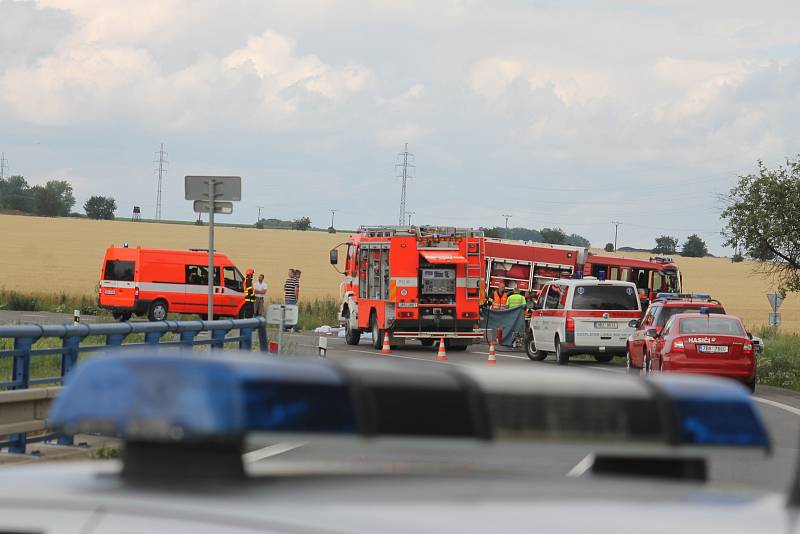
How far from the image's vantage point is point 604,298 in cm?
3322

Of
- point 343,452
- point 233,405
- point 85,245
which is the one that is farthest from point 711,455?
point 85,245

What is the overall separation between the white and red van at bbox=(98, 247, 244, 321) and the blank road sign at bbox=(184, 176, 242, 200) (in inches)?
1138

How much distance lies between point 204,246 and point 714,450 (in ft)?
366

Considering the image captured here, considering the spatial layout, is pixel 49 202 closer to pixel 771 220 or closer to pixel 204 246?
pixel 204 246

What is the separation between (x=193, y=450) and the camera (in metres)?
2.55

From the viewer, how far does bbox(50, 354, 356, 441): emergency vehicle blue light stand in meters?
2.36

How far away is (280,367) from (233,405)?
155mm

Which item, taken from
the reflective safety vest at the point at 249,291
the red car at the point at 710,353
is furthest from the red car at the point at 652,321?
the reflective safety vest at the point at 249,291

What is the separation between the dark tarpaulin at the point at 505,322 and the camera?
39.7 m

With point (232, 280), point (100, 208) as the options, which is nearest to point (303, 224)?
point (100, 208)

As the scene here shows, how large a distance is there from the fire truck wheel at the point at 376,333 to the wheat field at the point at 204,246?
27.1m

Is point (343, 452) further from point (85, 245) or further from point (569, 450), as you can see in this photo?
point (85, 245)

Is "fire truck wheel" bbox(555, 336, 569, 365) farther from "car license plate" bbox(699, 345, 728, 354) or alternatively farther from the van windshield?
"car license plate" bbox(699, 345, 728, 354)

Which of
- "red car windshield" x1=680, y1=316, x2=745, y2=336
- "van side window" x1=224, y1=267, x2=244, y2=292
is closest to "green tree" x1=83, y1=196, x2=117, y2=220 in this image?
"van side window" x1=224, y1=267, x2=244, y2=292
